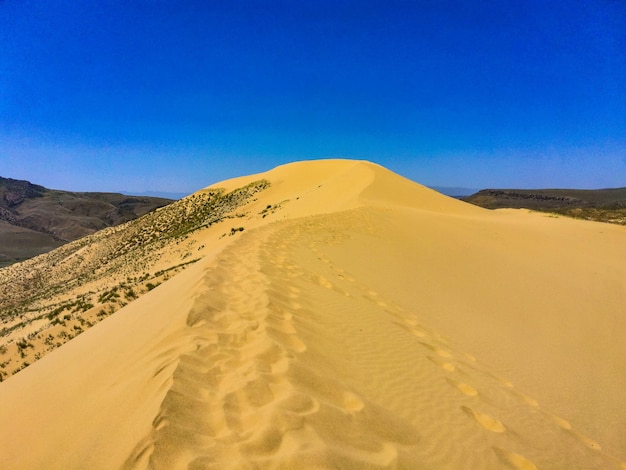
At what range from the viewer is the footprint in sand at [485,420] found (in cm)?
354

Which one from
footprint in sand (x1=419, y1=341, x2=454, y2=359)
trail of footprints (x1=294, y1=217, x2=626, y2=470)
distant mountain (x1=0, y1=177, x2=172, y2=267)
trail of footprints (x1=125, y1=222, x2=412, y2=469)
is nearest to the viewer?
trail of footprints (x1=125, y1=222, x2=412, y2=469)

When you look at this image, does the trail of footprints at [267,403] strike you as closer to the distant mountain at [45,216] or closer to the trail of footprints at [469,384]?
the trail of footprints at [469,384]

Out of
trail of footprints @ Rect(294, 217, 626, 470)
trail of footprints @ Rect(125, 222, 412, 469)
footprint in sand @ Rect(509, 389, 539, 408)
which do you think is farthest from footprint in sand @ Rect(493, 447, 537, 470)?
footprint in sand @ Rect(509, 389, 539, 408)

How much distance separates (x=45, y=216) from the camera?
4097 inches

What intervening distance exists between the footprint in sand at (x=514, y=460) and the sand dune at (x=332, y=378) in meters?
0.02

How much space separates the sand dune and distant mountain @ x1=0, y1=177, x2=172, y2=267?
230 feet

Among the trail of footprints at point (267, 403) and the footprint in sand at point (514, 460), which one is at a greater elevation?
the trail of footprints at point (267, 403)

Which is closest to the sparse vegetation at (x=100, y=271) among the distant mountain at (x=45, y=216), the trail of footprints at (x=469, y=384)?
the trail of footprints at (x=469, y=384)

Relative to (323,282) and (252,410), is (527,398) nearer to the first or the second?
(252,410)

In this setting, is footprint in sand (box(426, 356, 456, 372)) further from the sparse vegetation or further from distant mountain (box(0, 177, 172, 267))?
distant mountain (box(0, 177, 172, 267))

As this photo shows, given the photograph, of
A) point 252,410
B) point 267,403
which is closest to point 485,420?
point 267,403

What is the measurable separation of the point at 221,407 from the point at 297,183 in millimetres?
33578

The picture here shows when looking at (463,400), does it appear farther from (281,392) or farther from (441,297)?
(441,297)

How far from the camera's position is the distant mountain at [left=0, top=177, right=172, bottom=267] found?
77.8 m
